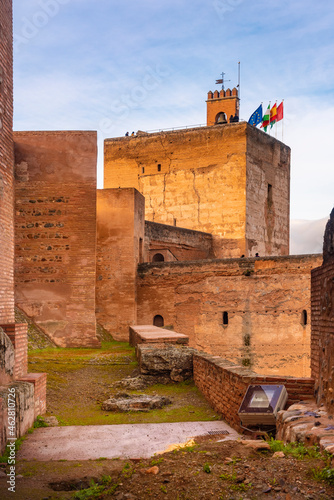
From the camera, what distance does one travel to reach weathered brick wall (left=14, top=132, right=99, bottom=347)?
14195 mm

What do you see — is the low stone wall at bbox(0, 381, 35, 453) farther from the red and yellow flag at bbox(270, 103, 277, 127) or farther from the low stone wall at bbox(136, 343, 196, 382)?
the red and yellow flag at bbox(270, 103, 277, 127)

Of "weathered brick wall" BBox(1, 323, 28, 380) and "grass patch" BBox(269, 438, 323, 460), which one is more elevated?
"weathered brick wall" BBox(1, 323, 28, 380)

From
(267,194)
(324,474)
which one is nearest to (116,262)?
(324,474)

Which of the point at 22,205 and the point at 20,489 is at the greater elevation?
the point at 22,205

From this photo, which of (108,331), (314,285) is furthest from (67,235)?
(314,285)

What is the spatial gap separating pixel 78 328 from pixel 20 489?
1035 cm

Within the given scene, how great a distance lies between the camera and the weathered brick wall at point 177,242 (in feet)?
71.5

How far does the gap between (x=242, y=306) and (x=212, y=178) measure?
13000 millimetres

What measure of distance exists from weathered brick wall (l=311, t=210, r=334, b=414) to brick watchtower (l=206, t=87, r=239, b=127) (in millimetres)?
30760

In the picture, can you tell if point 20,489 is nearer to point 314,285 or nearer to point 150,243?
point 314,285

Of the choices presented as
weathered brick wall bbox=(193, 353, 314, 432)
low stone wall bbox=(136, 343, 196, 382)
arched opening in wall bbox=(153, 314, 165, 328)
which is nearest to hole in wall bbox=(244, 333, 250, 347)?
arched opening in wall bbox=(153, 314, 165, 328)

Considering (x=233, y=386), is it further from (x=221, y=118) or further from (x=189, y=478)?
(x=221, y=118)

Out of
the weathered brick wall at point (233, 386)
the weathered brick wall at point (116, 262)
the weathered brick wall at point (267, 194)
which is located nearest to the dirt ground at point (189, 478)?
the weathered brick wall at point (233, 386)

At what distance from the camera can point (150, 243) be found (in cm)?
2175
